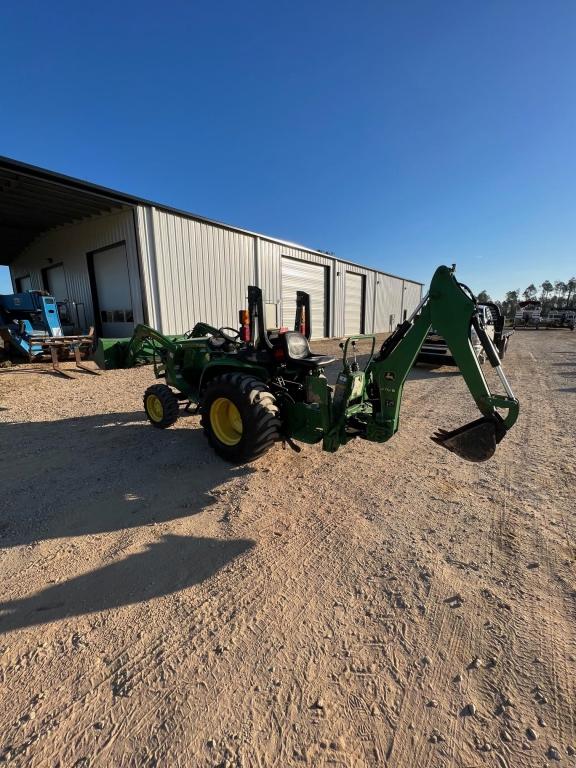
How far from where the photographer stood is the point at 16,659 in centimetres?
175

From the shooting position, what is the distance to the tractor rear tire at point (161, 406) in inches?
192

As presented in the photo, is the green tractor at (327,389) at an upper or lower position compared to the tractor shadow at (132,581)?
upper

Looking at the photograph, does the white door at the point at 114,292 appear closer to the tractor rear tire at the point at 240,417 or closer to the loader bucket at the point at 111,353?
the loader bucket at the point at 111,353

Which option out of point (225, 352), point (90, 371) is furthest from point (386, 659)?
point (90, 371)

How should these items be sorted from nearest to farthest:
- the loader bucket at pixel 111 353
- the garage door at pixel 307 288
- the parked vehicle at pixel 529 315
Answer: the loader bucket at pixel 111 353, the garage door at pixel 307 288, the parked vehicle at pixel 529 315

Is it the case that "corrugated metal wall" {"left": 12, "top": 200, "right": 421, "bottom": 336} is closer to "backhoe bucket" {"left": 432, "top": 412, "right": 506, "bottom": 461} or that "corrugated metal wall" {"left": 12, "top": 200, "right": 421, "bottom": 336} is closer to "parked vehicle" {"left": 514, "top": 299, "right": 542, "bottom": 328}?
"backhoe bucket" {"left": 432, "top": 412, "right": 506, "bottom": 461}

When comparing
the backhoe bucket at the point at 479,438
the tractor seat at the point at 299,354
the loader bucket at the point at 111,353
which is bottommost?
the backhoe bucket at the point at 479,438

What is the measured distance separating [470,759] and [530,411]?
A: 584 cm

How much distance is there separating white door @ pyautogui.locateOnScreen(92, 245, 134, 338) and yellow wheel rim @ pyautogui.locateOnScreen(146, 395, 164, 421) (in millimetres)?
9505

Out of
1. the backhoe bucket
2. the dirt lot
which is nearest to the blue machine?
the dirt lot

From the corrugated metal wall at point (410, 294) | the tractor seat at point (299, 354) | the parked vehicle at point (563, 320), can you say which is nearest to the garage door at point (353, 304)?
the corrugated metal wall at point (410, 294)

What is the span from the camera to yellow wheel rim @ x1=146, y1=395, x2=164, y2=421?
16.3ft

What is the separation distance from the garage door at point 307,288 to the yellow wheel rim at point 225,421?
14162mm

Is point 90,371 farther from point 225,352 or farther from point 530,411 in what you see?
point 530,411
